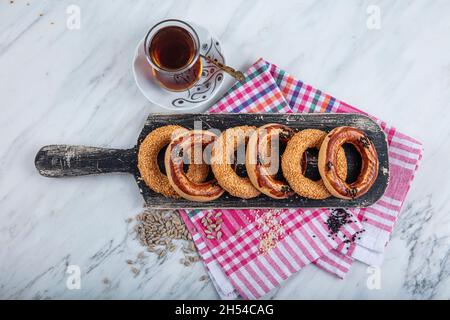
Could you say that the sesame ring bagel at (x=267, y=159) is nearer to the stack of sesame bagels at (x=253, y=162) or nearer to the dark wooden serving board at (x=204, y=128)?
the stack of sesame bagels at (x=253, y=162)

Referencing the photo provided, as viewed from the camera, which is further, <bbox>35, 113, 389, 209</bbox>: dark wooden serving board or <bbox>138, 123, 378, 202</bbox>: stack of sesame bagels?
<bbox>35, 113, 389, 209</bbox>: dark wooden serving board

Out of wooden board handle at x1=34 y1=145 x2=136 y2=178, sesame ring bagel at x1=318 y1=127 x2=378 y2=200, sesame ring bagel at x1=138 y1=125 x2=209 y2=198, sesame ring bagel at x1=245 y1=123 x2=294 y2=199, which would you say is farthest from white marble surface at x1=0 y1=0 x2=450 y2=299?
sesame ring bagel at x1=245 y1=123 x2=294 y2=199

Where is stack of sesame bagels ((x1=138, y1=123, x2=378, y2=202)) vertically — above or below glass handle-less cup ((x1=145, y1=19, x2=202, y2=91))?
Result: below

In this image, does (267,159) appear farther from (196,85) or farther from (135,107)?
(135,107)

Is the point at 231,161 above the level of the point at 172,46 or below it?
below

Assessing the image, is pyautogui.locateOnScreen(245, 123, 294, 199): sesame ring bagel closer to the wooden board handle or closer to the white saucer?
the white saucer

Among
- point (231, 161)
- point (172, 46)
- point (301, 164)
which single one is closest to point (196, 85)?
point (172, 46)
